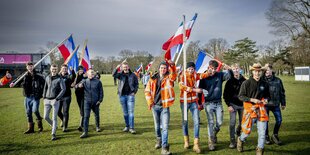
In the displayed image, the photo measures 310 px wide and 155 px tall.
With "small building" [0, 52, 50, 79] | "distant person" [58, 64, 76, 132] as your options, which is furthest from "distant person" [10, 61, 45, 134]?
"small building" [0, 52, 50, 79]

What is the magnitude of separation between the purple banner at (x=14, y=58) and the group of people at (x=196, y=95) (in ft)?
87.9

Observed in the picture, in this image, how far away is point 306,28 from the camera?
26.6 m

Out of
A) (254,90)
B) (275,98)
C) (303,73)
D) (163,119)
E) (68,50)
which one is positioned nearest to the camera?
(254,90)

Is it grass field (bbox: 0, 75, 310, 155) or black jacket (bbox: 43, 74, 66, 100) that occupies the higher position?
black jacket (bbox: 43, 74, 66, 100)

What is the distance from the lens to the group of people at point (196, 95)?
469 cm

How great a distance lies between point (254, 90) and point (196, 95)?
1.34 m

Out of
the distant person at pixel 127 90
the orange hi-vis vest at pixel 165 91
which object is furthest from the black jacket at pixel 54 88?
the orange hi-vis vest at pixel 165 91

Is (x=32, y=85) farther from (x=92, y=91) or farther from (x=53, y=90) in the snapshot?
(x=92, y=91)

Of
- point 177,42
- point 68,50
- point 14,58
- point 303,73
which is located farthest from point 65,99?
point 303,73

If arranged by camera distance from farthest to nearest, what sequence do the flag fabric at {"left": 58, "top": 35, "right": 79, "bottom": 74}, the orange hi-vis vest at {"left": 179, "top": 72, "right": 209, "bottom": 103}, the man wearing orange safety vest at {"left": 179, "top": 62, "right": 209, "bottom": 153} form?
1. the flag fabric at {"left": 58, "top": 35, "right": 79, "bottom": 74}
2. the orange hi-vis vest at {"left": 179, "top": 72, "right": 209, "bottom": 103}
3. the man wearing orange safety vest at {"left": 179, "top": 62, "right": 209, "bottom": 153}

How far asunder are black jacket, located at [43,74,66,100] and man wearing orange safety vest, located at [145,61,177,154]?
120 inches

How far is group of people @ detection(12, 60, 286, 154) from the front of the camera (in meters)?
4.69

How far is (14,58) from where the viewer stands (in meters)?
29.5

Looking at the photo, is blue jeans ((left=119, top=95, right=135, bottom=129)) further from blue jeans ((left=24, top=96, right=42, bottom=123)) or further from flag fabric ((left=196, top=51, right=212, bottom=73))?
blue jeans ((left=24, top=96, right=42, bottom=123))
